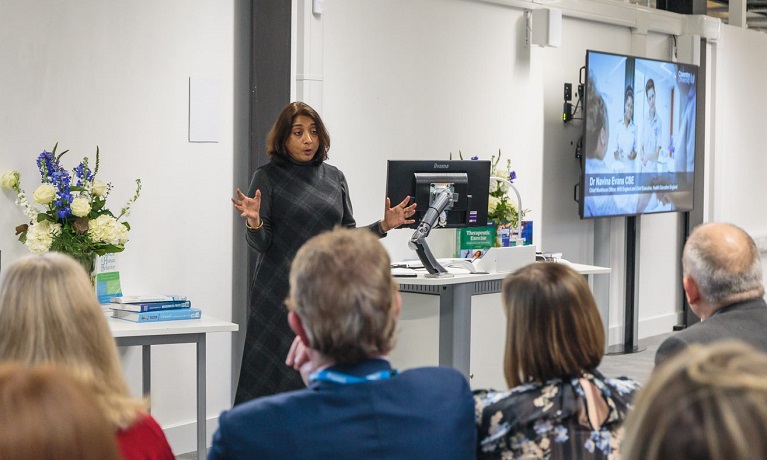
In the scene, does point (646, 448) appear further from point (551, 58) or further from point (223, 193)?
point (551, 58)

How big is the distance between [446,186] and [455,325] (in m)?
0.70

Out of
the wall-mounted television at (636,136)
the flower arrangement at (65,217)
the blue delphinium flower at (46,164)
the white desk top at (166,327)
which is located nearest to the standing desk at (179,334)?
the white desk top at (166,327)

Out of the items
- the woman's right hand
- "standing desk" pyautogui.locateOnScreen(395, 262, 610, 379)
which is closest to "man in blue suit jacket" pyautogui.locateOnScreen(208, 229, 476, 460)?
the woman's right hand

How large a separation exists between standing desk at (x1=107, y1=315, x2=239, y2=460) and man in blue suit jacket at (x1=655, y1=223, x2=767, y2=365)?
6.13 feet

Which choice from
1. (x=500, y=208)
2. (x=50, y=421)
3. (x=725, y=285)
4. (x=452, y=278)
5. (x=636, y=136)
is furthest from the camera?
(x=636, y=136)

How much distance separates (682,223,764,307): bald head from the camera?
2.68m

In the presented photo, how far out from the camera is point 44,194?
388 cm

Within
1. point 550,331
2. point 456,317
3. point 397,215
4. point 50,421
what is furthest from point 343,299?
point 456,317

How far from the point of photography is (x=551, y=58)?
7180 millimetres

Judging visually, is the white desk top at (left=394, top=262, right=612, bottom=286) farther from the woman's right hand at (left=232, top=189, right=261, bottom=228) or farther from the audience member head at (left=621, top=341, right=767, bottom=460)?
the audience member head at (left=621, top=341, right=767, bottom=460)

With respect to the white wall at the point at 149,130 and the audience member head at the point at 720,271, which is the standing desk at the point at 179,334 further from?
the audience member head at the point at 720,271

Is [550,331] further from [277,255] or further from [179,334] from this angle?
[277,255]

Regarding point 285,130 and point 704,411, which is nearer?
point 704,411

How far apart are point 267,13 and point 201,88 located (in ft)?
1.76
